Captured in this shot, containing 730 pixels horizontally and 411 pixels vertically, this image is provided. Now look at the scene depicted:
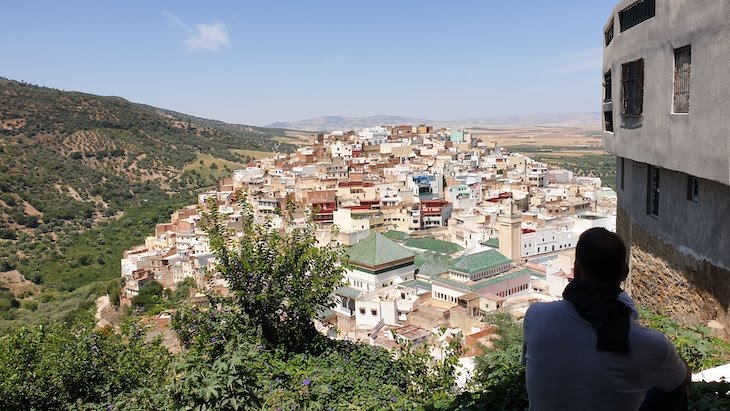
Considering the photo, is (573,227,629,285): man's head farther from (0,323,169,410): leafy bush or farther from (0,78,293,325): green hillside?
(0,78,293,325): green hillside

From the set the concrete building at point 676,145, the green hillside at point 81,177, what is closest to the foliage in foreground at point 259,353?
the concrete building at point 676,145

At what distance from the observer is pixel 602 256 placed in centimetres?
169

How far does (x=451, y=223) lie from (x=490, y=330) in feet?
78.7

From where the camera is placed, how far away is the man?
5.29 feet

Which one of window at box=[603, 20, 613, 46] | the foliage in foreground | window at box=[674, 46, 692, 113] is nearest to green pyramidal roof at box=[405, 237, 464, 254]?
window at box=[603, 20, 613, 46]

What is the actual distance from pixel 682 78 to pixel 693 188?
1.06 meters

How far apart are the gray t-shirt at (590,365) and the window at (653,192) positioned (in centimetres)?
525

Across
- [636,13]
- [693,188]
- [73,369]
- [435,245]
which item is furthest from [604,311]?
[435,245]

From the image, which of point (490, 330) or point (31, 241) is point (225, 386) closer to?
point (490, 330)

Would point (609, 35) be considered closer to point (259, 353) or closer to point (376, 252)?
point (259, 353)

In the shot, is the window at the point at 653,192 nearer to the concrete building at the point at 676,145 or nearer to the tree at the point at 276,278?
the concrete building at the point at 676,145

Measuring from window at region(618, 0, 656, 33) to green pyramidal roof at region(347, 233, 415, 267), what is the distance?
72.5 feet

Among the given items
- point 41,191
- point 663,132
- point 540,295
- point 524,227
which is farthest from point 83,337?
point 41,191

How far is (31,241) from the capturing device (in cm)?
4647
